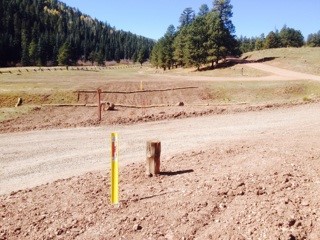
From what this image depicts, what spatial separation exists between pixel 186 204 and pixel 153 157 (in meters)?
2.05

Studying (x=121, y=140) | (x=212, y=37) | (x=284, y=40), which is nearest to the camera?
(x=121, y=140)

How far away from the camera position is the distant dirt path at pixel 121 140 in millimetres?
11539

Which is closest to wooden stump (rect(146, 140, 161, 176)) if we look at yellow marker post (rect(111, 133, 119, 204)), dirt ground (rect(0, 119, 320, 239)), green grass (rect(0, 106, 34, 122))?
dirt ground (rect(0, 119, 320, 239))

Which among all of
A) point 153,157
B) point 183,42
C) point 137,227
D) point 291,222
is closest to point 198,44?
point 183,42

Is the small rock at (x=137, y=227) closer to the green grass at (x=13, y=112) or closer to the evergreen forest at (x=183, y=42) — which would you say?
the green grass at (x=13, y=112)

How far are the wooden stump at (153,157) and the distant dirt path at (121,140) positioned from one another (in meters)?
2.09

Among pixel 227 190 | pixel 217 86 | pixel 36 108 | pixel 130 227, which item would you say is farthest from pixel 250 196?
pixel 217 86

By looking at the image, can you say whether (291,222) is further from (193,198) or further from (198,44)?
(198,44)

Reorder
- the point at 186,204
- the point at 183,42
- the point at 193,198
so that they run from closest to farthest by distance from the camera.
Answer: the point at 186,204, the point at 193,198, the point at 183,42

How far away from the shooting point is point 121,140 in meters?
15.1

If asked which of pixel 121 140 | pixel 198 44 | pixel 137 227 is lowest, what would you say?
pixel 121 140

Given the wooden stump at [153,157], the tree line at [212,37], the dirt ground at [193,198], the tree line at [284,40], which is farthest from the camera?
the tree line at [284,40]

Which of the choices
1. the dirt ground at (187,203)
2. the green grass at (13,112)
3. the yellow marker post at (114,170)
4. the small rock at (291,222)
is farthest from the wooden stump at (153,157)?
the green grass at (13,112)

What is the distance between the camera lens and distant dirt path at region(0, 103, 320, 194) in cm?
1154
